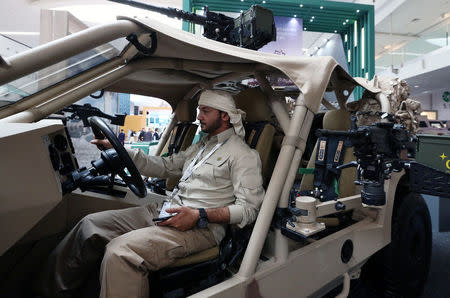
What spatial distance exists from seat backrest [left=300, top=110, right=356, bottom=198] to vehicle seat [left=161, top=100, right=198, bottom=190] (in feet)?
4.46

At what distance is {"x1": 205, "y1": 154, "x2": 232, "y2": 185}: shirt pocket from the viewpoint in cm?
164

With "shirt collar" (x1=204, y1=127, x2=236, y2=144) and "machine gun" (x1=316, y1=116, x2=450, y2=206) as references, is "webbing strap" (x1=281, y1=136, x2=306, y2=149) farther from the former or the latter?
"shirt collar" (x1=204, y1=127, x2=236, y2=144)

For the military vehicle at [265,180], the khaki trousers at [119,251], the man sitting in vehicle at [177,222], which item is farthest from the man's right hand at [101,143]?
the khaki trousers at [119,251]

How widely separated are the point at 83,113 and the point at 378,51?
12.8 metres

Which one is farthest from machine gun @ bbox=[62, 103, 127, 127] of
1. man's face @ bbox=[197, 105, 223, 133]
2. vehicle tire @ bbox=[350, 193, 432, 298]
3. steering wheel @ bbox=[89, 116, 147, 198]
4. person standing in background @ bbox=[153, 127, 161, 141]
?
person standing in background @ bbox=[153, 127, 161, 141]

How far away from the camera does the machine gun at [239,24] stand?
267cm

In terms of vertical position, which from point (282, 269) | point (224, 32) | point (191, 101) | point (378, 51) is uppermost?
point (378, 51)

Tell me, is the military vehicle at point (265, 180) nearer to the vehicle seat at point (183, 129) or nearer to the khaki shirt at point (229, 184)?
the khaki shirt at point (229, 184)

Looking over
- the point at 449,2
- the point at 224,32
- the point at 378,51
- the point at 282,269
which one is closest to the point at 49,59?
the point at 282,269

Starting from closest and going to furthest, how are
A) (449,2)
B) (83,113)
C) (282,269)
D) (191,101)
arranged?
1. (282,269)
2. (83,113)
3. (191,101)
4. (449,2)

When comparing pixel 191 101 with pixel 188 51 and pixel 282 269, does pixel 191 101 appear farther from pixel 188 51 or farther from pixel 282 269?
pixel 282 269

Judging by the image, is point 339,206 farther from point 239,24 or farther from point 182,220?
point 239,24

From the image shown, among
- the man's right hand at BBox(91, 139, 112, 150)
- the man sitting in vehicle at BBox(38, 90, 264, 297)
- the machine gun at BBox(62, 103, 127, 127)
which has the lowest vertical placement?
the man sitting in vehicle at BBox(38, 90, 264, 297)

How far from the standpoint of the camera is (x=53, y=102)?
4.84ft
